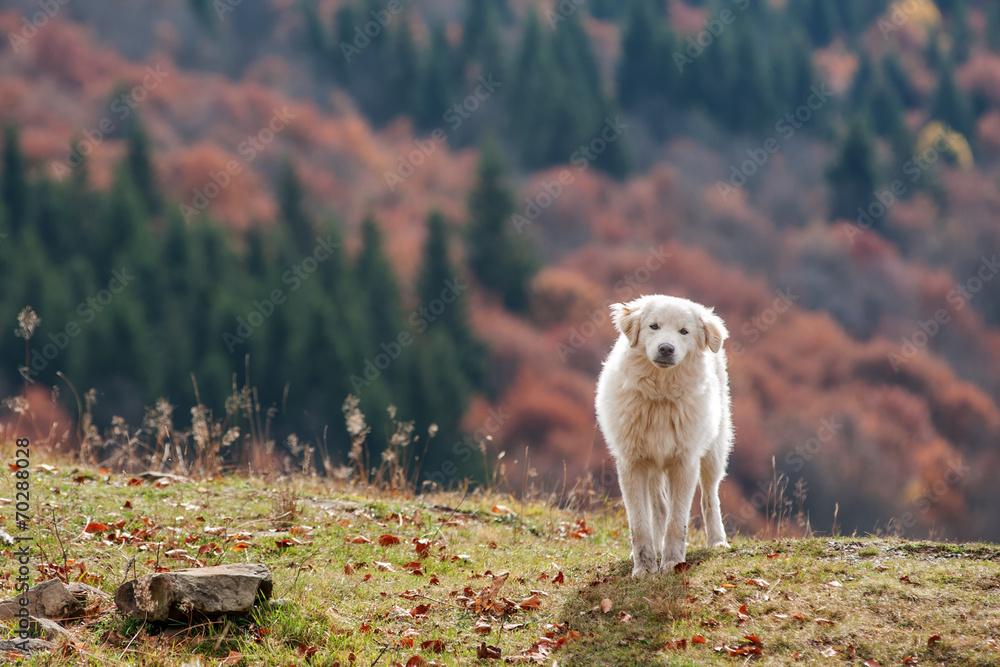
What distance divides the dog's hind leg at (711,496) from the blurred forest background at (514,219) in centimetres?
824

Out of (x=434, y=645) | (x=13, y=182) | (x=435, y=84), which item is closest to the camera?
(x=434, y=645)

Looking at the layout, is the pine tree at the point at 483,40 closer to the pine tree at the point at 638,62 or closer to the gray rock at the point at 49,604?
the pine tree at the point at 638,62

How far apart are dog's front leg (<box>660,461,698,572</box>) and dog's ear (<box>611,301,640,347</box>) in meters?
0.86

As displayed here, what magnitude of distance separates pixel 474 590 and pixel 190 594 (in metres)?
1.65

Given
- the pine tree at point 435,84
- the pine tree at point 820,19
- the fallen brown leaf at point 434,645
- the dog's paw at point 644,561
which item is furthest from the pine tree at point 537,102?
the fallen brown leaf at point 434,645

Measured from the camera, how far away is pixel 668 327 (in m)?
5.44

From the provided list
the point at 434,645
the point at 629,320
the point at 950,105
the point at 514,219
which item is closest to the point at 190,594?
the point at 434,645

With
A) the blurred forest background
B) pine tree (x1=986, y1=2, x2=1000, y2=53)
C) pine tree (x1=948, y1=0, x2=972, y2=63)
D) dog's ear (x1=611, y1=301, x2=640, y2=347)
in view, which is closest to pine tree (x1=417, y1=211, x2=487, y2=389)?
the blurred forest background

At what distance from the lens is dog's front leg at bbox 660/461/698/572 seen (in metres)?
5.46

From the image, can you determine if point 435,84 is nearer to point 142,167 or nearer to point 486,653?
point 142,167

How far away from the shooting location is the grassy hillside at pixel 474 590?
429 cm

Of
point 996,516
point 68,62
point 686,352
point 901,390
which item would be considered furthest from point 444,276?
point 686,352

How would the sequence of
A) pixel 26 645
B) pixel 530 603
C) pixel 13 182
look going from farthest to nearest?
pixel 13 182, pixel 530 603, pixel 26 645

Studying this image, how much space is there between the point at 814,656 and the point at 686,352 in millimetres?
1912
